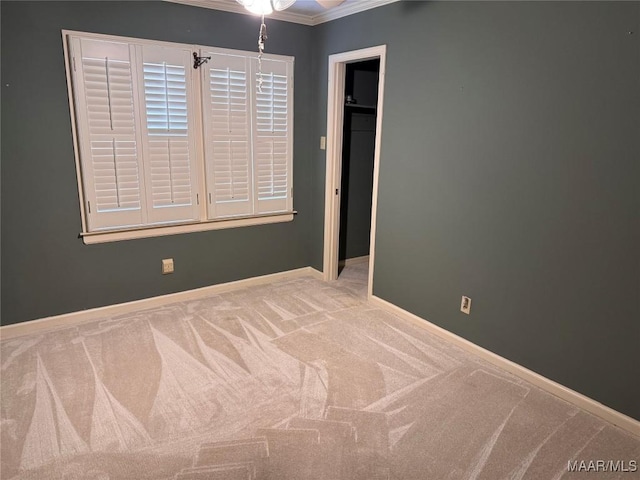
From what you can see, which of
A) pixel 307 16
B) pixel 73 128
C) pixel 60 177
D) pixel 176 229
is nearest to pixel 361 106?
pixel 307 16

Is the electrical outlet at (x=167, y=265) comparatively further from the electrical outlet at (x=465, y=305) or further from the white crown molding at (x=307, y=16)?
the electrical outlet at (x=465, y=305)

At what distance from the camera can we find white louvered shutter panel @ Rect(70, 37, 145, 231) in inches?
116

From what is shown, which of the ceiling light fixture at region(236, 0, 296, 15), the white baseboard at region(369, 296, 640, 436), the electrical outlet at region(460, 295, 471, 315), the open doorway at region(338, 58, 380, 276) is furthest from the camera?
the open doorway at region(338, 58, 380, 276)

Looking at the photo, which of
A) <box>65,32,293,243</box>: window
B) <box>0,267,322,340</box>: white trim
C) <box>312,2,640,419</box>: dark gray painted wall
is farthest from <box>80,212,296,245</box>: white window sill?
<box>312,2,640,419</box>: dark gray painted wall

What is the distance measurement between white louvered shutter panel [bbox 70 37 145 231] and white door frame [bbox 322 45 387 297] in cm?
165

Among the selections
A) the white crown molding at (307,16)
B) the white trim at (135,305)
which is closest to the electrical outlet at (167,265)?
the white trim at (135,305)

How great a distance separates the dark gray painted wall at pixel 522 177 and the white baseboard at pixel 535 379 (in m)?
0.05

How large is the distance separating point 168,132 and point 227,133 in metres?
0.50

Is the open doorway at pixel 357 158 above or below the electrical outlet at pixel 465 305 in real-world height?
above

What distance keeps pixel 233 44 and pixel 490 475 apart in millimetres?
3452

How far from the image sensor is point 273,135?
387 cm

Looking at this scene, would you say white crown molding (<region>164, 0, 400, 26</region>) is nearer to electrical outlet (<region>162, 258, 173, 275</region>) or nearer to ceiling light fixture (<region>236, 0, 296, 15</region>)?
ceiling light fixture (<region>236, 0, 296, 15</region>)

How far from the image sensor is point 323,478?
1845mm

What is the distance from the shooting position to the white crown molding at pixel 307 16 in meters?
3.25
